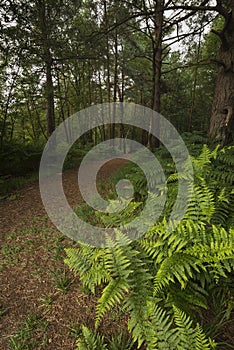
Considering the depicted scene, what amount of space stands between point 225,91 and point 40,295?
5.51 m

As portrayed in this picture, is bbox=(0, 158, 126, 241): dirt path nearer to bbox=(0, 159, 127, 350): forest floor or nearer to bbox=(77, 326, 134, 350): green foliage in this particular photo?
bbox=(0, 159, 127, 350): forest floor

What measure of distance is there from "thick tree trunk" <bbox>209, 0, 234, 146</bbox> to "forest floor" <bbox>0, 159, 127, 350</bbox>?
4.27 meters

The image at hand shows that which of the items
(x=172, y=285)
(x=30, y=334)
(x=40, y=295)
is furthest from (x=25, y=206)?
(x=172, y=285)

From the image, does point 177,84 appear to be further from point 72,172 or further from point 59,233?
point 59,233

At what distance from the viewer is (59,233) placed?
3471mm

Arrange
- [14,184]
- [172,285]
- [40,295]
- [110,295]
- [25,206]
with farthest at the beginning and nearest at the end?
[14,184], [25,206], [40,295], [172,285], [110,295]

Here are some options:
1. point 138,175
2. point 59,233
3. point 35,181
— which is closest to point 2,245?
point 59,233

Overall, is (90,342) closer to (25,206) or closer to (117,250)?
(117,250)

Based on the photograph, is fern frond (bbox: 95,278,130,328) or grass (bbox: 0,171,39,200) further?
grass (bbox: 0,171,39,200)

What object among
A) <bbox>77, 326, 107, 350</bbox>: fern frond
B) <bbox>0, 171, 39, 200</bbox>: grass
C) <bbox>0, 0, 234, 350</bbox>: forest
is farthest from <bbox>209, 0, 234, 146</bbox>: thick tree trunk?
<bbox>0, 171, 39, 200</bbox>: grass

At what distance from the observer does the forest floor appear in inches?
71.7

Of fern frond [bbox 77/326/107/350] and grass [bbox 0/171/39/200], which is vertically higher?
grass [bbox 0/171/39/200]

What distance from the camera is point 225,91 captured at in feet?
15.4

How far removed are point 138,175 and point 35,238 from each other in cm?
221
